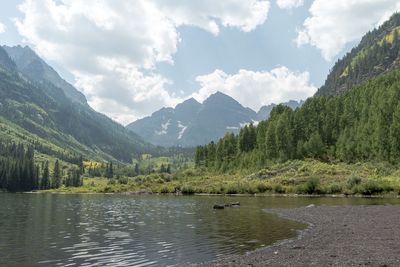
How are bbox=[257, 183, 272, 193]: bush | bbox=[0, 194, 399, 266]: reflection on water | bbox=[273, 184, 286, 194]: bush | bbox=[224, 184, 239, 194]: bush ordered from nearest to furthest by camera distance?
bbox=[0, 194, 399, 266]: reflection on water < bbox=[273, 184, 286, 194]: bush < bbox=[257, 183, 272, 193]: bush < bbox=[224, 184, 239, 194]: bush

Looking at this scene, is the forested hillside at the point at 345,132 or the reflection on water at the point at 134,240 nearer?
the reflection on water at the point at 134,240

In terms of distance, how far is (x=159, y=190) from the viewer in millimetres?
175875

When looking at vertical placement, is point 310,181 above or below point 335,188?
above

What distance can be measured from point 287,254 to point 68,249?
19.1 m

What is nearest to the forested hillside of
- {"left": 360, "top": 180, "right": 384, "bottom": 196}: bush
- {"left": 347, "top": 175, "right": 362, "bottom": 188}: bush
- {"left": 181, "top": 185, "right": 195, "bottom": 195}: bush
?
{"left": 347, "top": 175, "right": 362, "bottom": 188}: bush

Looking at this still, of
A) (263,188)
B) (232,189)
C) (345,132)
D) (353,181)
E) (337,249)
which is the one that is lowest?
(337,249)

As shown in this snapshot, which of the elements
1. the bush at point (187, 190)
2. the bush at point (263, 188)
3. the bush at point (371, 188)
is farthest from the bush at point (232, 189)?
the bush at point (371, 188)

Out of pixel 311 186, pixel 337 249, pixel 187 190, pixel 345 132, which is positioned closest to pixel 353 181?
pixel 311 186

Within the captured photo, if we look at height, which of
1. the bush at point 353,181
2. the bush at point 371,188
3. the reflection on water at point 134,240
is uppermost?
the bush at point 353,181

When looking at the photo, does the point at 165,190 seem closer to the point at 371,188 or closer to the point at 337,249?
the point at 371,188

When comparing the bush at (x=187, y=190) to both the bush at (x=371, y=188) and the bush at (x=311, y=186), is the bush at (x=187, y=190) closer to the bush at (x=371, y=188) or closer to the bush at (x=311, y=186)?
the bush at (x=311, y=186)

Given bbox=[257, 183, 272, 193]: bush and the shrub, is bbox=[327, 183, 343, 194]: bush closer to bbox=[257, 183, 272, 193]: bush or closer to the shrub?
bbox=[257, 183, 272, 193]: bush

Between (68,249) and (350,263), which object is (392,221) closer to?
(350,263)

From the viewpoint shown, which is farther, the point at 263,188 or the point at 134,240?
the point at 263,188
